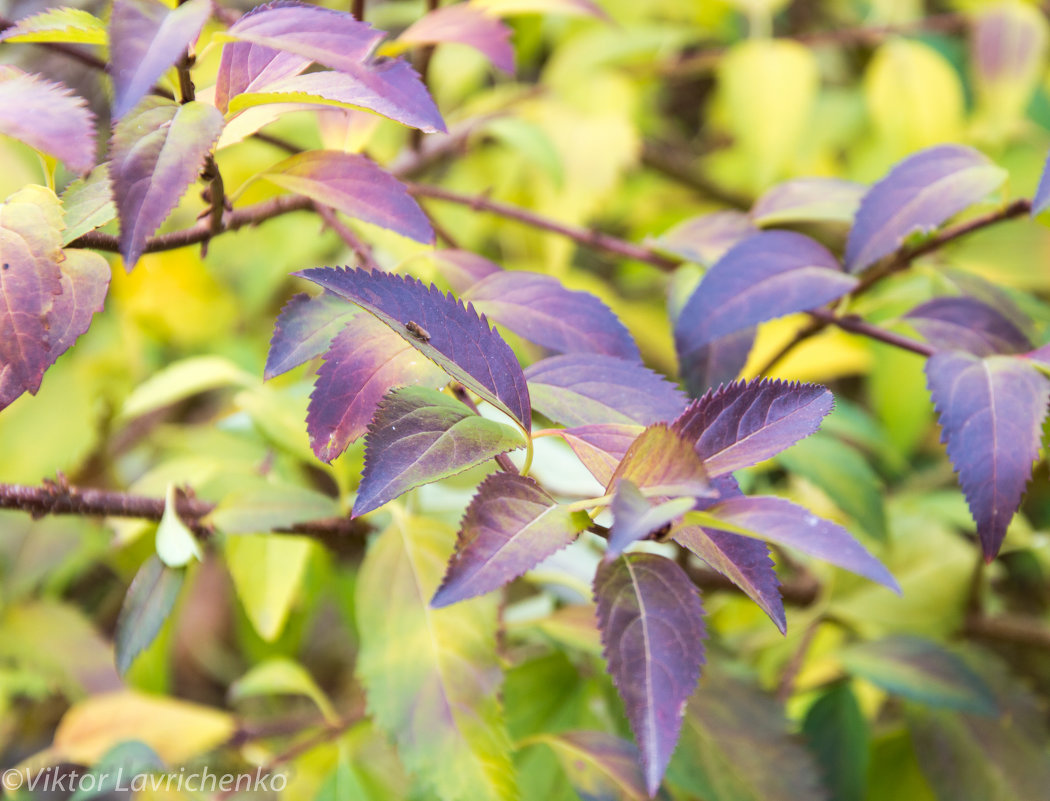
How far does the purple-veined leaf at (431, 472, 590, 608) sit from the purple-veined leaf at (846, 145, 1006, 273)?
26 centimetres

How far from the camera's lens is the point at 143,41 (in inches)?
11.5

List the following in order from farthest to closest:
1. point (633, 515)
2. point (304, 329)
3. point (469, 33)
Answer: point (469, 33), point (304, 329), point (633, 515)

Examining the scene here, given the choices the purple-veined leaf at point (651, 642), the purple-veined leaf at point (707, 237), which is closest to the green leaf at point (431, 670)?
the purple-veined leaf at point (651, 642)

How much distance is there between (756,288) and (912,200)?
4.2 inches

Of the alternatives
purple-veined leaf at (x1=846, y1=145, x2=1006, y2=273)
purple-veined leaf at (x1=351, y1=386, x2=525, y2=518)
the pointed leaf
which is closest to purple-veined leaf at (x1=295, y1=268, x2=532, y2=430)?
purple-veined leaf at (x1=351, y1=386, x2=525, y2=518)

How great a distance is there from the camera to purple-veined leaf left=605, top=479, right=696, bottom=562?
0.84 ft

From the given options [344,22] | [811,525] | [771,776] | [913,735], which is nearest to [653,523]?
[811,525]

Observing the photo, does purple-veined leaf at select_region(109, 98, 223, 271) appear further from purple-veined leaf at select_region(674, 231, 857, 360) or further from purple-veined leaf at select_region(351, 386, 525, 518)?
purple-veined leaf at select_region(674, 231, 857, 360)

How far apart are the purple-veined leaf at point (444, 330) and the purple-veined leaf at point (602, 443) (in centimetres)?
2

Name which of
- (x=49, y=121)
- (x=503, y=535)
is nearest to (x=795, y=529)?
(x=503, y=535)

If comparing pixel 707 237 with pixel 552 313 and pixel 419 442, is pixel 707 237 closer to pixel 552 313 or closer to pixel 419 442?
pixel 552 313

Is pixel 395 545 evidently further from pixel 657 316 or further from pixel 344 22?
pixel 657 316

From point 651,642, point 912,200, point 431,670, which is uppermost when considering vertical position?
point 912,200

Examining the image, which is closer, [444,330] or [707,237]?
[444,330]
